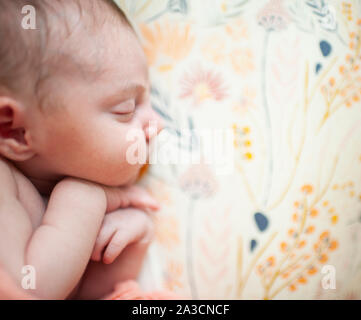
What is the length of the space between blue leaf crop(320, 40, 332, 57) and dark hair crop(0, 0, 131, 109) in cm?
62

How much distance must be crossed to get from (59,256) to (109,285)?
201 mm

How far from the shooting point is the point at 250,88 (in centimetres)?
102

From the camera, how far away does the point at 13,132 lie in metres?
0.81

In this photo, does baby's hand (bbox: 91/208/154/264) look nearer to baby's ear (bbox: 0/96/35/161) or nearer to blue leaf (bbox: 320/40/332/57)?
baby's ear (bbox: 0/96/35/161)

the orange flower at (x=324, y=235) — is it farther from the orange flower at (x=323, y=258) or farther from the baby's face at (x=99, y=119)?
the baby's face at (x=99, y=119)

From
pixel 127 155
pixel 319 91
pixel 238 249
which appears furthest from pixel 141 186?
pixel 319 91

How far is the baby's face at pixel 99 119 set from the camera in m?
0.79

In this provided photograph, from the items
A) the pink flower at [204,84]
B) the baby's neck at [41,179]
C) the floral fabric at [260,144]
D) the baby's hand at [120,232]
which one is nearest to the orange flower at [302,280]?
the floral fabric at [260,144]

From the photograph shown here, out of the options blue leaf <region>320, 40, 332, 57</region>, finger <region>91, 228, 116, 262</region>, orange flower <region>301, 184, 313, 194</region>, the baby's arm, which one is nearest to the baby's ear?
the baby's arm

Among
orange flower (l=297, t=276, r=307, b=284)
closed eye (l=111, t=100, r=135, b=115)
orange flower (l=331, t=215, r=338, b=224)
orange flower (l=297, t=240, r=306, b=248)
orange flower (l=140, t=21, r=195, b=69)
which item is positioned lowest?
orange flower (l=297, t=276, r=307, b=284)

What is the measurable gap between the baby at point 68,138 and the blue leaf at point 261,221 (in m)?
0.29

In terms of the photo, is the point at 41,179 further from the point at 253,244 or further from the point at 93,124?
the point at 253,244

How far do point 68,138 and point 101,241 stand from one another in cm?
23

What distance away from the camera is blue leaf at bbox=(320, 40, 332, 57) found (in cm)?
104
